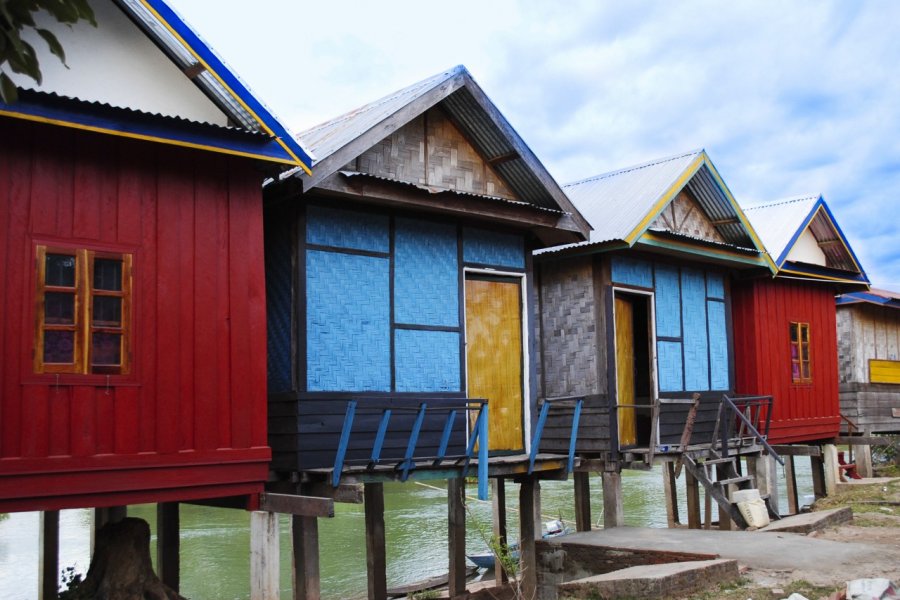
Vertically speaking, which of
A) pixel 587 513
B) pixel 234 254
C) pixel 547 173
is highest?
pixel 547 173

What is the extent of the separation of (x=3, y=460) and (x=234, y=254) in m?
2.72

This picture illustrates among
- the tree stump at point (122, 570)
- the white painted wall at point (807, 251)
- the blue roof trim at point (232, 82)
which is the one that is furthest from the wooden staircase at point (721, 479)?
the blue roof trim at point (232, 82)

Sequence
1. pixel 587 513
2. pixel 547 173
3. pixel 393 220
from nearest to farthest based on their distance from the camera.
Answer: pixel 393 220
pixel 547 173
pixel 587 513

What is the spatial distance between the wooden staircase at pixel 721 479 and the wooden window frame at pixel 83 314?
27.1 ft

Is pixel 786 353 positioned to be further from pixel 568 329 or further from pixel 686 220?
pixel 568 329

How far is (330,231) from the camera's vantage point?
10281mm

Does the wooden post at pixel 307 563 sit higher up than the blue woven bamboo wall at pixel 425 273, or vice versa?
the blue woven bamboo wall at pixel 425 273

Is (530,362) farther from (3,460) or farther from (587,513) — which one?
(3,460)

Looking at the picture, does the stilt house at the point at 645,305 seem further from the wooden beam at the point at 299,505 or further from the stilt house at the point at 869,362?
A: the stilt house at the point at 869,362

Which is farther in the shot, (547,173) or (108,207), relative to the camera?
(547,173)

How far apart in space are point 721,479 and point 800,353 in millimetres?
4685

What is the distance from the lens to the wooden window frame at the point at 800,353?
58.3 feet

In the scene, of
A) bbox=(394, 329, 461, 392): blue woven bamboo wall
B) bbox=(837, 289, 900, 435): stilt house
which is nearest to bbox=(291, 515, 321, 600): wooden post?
bbox=(394, 329, 461, 392): blue woven bamboo wall

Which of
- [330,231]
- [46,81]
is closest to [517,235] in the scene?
[330,231]
